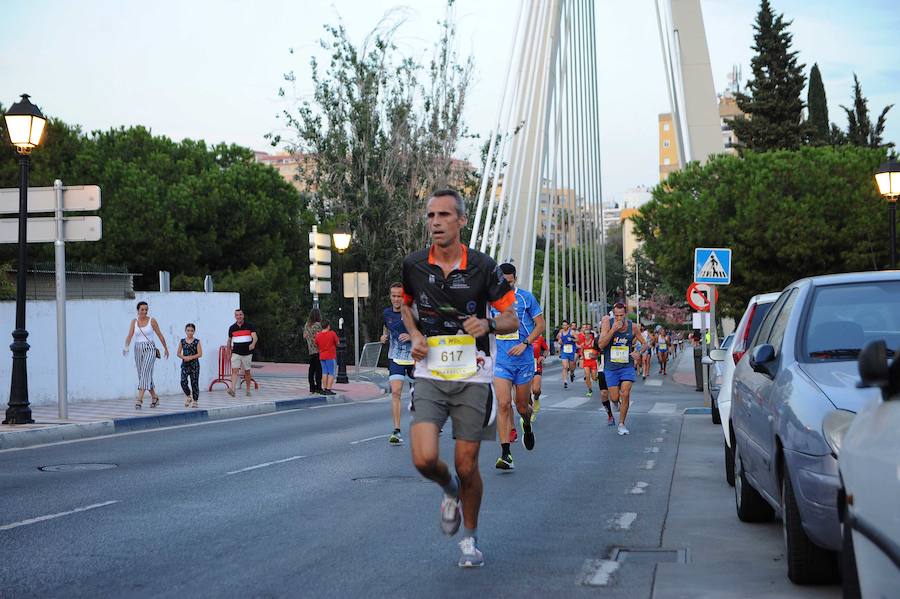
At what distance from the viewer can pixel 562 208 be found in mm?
53594

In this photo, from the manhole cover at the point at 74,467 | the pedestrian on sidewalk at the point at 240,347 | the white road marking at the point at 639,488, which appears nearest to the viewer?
the white road marking at the point at 639,488

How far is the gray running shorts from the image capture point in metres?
6.84

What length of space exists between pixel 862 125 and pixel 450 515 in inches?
2092

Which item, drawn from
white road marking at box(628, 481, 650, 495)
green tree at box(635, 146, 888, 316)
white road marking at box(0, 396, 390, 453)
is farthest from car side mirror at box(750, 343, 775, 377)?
green tree at box(635, 146, 888, 316)

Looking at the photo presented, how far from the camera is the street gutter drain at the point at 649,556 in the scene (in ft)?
23.6

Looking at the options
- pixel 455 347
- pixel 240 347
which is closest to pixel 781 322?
pixel 455 347

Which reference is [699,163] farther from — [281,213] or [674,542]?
[674,542]

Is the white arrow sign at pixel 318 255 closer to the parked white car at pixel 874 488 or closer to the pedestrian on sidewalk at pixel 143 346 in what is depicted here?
the pedestrian on sidewalk at pixel 143 346

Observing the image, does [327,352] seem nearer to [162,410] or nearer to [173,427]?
[162,410]

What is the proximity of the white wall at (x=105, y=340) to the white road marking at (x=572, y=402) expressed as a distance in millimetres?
8460

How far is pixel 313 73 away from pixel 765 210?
A: 17.2 metres

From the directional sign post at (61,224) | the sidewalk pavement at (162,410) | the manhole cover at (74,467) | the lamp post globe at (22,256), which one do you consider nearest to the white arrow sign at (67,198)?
the directional sign post at (61,224)

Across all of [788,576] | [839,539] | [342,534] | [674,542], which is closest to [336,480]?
[342,534]

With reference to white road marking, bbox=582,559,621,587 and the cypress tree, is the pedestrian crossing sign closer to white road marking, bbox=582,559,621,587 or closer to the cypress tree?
white road marking, bbox=582,559,621,587
